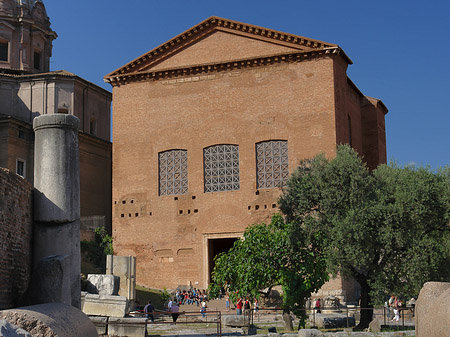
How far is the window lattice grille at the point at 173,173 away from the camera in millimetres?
27359

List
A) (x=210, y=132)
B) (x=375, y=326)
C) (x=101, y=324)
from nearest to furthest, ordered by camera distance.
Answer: (x=101, y=324) → (x=375, y=326) → (x=210, y=132)

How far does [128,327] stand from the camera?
13.3m

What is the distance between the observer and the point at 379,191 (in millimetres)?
18125

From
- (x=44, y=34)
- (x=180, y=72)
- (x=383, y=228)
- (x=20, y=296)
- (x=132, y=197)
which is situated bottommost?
(x=20, y=296)

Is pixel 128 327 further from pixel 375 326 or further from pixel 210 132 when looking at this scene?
pixel 210 132

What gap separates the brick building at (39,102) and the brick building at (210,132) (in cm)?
399

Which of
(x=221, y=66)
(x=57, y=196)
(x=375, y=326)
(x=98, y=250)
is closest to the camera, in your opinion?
(x=57, y=196)

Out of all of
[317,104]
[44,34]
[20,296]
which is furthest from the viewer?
[44,34]

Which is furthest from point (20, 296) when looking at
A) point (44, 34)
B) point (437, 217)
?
point (44, 34)

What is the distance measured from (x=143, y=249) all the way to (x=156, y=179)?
2908mm

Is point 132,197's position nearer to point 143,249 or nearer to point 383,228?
point 143,249

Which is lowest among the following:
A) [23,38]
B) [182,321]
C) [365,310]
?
[182,321]

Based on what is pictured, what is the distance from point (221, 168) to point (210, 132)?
1568 millimetres

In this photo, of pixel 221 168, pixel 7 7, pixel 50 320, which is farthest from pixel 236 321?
pixel 7 7
